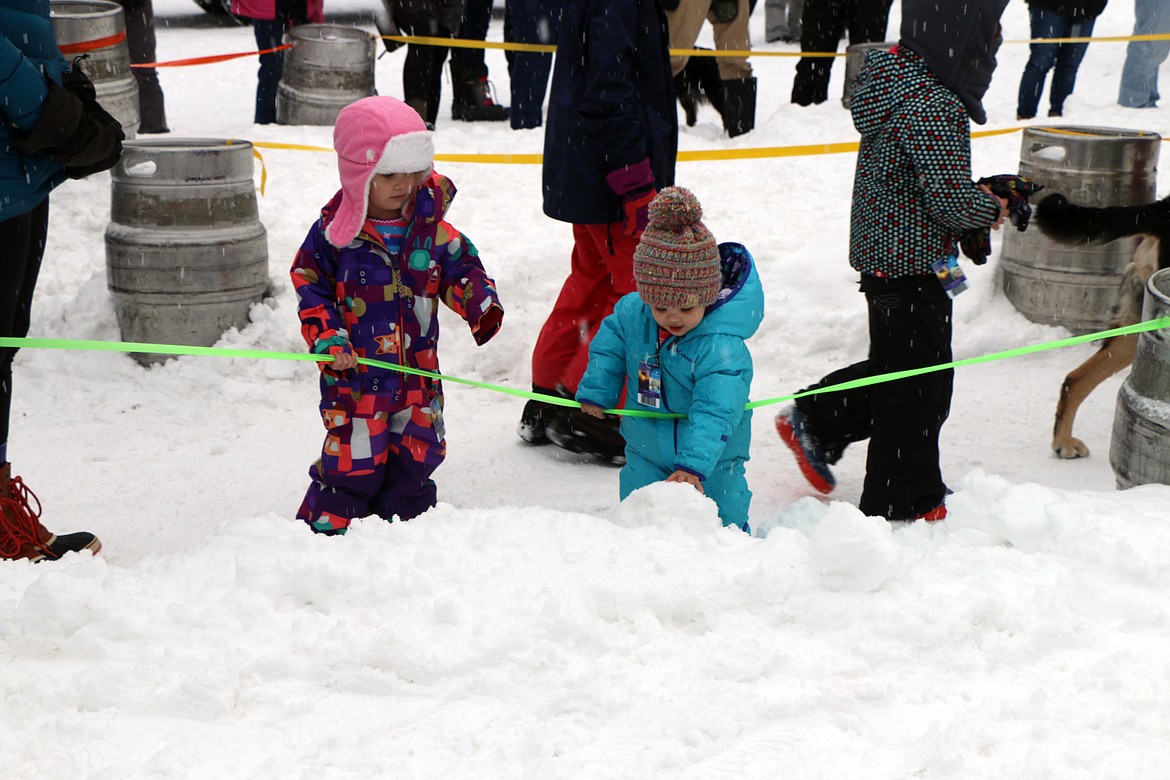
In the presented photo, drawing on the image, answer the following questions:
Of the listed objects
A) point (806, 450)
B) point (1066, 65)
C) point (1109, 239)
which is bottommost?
point (806, 450)

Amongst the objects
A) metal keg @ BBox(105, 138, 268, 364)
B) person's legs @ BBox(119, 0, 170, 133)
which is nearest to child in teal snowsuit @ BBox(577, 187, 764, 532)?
metal keg @ BBox(105, 138, 268, 364)

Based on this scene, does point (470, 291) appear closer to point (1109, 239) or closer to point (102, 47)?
point (1109, 239)

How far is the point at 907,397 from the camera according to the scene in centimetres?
396

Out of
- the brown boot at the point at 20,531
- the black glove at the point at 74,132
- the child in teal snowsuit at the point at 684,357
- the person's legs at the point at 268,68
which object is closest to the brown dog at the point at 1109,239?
the child in teal snowsuit at the point at 684,357

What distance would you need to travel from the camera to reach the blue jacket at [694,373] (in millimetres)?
3148

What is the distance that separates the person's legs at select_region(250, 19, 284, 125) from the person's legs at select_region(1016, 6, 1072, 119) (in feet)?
20.1

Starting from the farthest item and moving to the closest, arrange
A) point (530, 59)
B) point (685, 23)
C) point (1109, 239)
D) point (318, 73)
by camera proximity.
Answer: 1. point (530, 59)
2. point (318, 73)
3. point (685, 23)
4. point (1109, 239)

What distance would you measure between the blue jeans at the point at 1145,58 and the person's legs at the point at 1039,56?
2.17ft

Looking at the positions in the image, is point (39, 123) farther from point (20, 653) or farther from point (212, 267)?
point (212, 267)

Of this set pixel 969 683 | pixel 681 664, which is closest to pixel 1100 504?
pixel 969 683

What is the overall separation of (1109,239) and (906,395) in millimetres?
1287

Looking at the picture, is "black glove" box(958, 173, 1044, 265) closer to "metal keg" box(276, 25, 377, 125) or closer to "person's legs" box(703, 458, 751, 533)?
"person's legs" box(703, 458, 751, 533)

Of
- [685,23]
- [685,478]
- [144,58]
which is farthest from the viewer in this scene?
[144,58]

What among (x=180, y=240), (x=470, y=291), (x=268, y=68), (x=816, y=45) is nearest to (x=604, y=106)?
(x=470, y=291)
